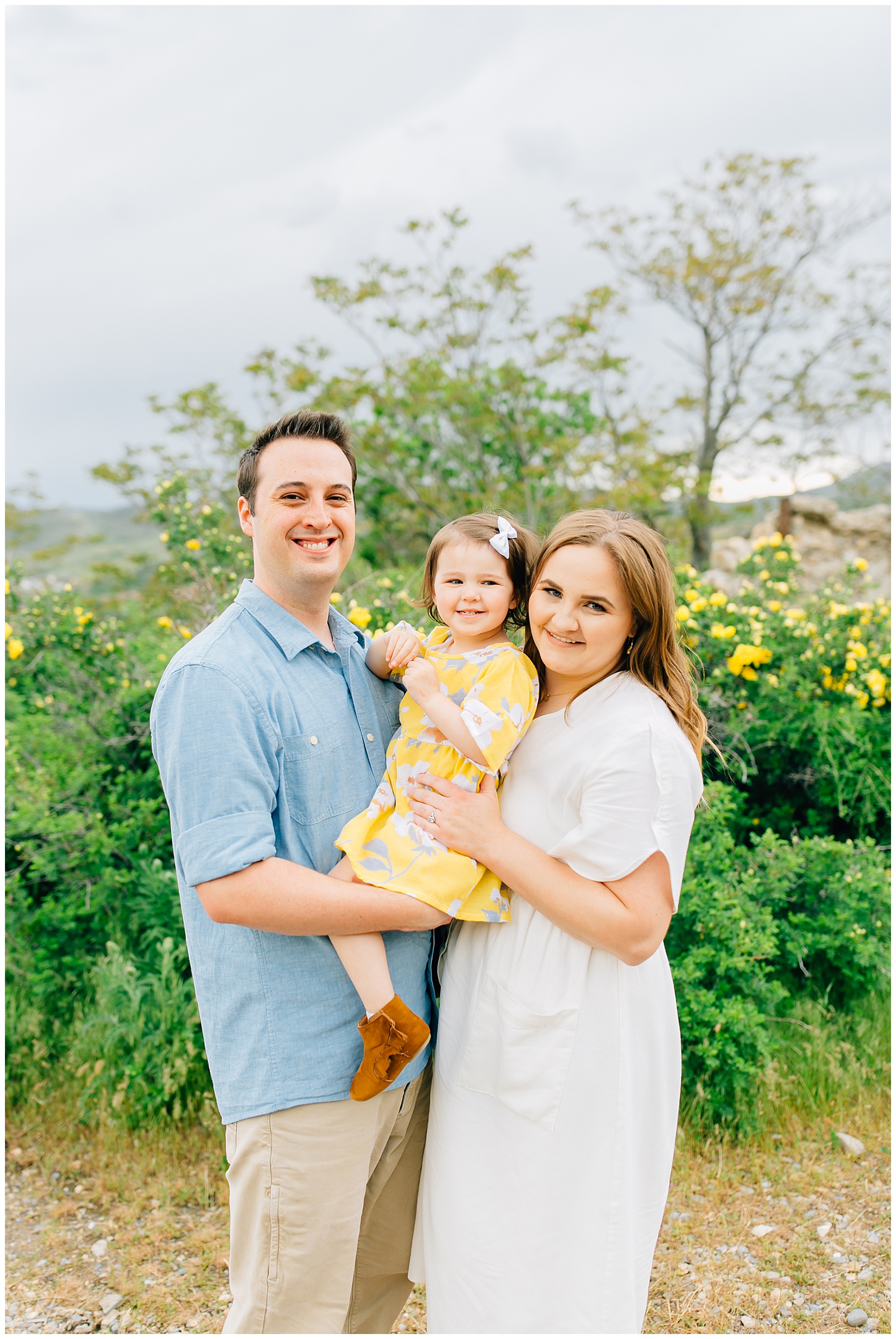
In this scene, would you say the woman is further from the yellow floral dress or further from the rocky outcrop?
the rocky outcrop

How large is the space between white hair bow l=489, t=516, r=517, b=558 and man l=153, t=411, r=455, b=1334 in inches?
13.0

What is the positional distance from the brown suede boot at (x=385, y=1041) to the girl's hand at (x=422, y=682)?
0.61 m

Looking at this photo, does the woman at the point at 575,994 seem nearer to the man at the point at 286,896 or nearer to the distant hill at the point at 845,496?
the man at the point at 286,896

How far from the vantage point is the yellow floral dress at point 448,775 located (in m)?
1.81

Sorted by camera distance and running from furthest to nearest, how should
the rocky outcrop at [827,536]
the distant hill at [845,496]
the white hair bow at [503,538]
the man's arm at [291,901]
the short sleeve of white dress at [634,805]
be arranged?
the distant hill at [845,496]
the rocky outcrop at [827,536]
the white hair bow at [503,538]
the short sleeve of white dress at [634,805]
the man's arm at [291,901]

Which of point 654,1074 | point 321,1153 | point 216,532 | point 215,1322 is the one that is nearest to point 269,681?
point 321,1153

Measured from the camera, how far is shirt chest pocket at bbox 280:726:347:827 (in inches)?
71.4

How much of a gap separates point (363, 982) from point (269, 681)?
613mm

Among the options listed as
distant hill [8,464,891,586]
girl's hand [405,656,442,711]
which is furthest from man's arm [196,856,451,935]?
distant hill [8,464,891,586]

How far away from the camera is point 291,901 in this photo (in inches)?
64.7

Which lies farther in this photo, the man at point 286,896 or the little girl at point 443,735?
the little girl at point 443,735

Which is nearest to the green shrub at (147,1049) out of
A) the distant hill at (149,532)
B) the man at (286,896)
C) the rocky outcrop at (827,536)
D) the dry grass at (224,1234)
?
the dry grass at (224,1234)

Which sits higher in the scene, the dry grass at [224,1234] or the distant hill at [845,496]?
the distant hill at [845,496]

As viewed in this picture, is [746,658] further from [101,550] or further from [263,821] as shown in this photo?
[101,550]
